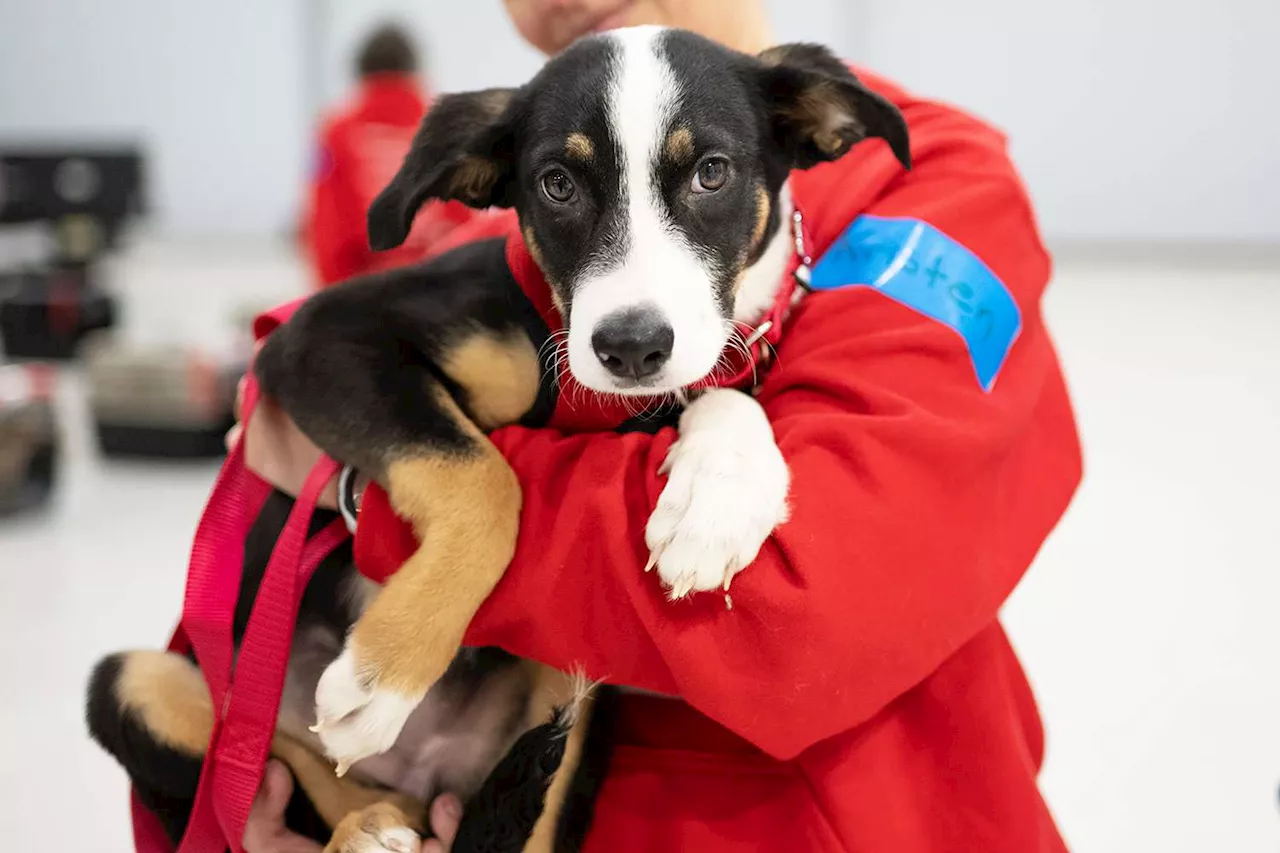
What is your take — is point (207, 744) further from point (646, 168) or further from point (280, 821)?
point (646, 168)

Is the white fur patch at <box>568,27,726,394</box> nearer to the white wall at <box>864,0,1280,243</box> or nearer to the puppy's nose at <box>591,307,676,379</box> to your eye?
the puppy's nose at <box>591,307,676,379</box>

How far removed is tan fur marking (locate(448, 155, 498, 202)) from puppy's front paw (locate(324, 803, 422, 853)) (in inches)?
28.0

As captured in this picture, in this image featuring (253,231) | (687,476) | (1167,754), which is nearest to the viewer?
(687,476)

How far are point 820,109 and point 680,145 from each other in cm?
20

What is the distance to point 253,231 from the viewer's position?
984 cm

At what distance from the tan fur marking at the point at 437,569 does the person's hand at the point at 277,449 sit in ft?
0.82

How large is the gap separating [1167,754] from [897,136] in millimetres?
1730

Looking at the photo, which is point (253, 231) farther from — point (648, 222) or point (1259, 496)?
point (648, 222)

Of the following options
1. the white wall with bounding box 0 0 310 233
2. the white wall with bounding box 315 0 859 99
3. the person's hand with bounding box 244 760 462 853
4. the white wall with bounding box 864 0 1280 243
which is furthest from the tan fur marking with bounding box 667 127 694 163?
the white wall with bounding box 0 0 310 233

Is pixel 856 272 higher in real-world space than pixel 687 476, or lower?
higher

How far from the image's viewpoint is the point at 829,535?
42.9 inches

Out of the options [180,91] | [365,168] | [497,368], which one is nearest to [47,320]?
[365,168]

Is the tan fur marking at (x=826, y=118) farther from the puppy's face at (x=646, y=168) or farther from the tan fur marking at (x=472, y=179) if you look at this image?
the tan fur marking at (x=472, y=179)

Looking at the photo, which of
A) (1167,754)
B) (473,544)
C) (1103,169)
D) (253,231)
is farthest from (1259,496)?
(253,231)
